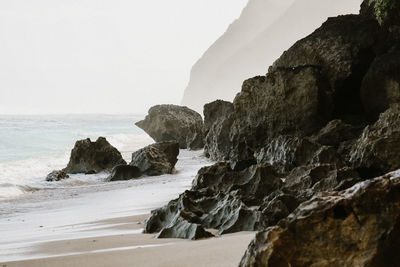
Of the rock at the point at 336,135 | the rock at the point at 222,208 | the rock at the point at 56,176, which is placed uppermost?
the rock at the point at 336,135

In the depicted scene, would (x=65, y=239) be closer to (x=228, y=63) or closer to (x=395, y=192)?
(x=395, y=192)

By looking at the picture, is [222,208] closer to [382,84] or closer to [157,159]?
[382,84]

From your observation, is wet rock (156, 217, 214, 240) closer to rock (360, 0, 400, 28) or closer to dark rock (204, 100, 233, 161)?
rock (360, 0, 400, 28)

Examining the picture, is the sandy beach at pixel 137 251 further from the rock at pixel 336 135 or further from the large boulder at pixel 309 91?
the large boulder at pixel 309 91

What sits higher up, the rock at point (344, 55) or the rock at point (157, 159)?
the rock at point (344, 55)

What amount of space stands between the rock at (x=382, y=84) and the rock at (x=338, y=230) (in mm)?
9423

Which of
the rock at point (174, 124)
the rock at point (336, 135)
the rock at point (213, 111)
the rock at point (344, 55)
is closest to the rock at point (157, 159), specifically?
the rock at point (344, 55)

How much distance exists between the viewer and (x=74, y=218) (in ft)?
22.4

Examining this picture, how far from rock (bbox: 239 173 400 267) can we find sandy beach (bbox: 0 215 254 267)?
92 centimetres

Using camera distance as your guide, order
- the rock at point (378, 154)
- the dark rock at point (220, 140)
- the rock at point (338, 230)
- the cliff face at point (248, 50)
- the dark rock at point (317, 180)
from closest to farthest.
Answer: the rock at point (338, 230) < the dark rock at point (317, 180) < the rock at point (378, 154) < the dark rock at point (220, 140) < the cliff face at point (248, 50)

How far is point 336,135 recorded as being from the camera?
9594 millimetres

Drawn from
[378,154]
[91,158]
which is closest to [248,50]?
[91,158]

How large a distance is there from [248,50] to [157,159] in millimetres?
154226

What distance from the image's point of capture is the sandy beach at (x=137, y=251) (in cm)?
341
